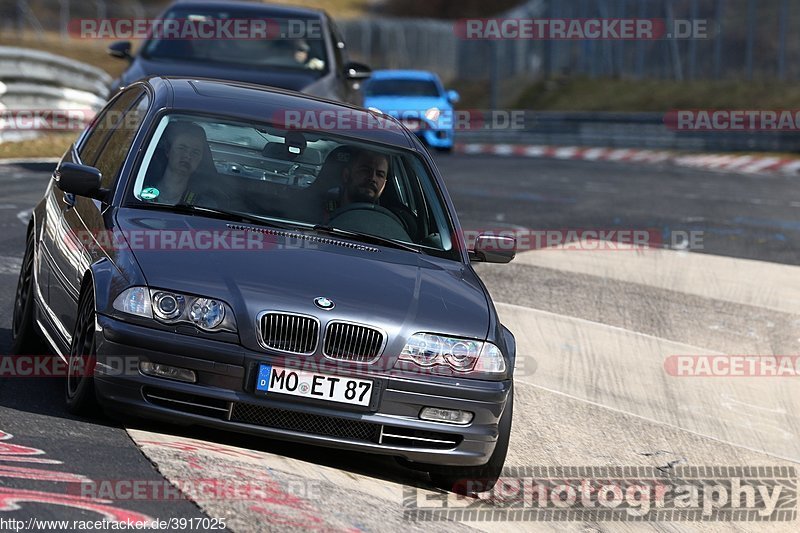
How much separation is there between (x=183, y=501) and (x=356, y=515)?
2.14 feet

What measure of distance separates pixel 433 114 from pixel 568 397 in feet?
57.9

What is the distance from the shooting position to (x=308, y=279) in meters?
6.06

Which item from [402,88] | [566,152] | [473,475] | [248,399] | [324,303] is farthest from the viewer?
[566,152]

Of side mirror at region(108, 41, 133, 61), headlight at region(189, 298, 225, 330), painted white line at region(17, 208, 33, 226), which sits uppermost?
side mirror at region(108, 41, 133, 61)

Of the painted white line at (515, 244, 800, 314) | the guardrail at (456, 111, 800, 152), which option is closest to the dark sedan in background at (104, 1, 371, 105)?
the painted white line at (515, 244, 800, 314)

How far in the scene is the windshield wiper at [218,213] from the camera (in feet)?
21.8

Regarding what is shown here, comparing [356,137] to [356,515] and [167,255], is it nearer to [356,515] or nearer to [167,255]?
[167,255]

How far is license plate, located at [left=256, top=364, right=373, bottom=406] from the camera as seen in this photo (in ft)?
18.8

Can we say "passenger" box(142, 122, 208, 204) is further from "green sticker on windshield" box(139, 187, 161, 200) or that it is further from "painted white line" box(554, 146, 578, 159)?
"painted white line" box(554, 146, 578, 159)

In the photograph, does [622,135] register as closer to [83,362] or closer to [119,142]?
[119,142]

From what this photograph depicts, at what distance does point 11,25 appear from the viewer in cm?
5050

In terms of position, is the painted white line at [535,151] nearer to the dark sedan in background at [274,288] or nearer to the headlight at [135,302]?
the dark sedan in background at [274,288]

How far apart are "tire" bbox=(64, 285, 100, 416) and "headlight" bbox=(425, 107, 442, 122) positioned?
1978 centimetres

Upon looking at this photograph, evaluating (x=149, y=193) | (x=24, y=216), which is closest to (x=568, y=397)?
(x=149, y=193)
